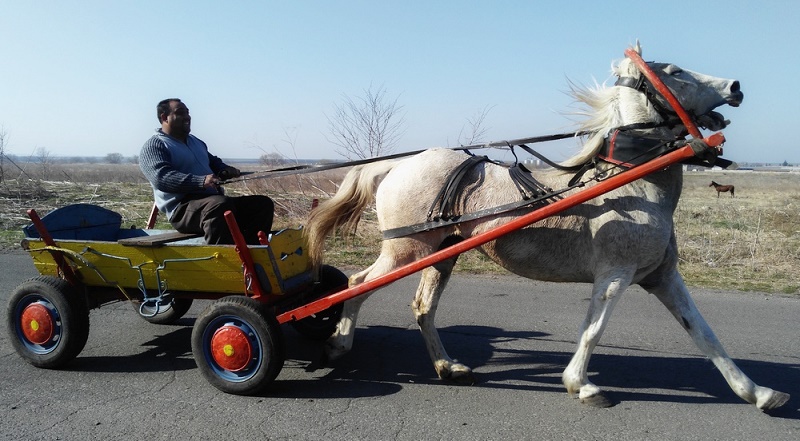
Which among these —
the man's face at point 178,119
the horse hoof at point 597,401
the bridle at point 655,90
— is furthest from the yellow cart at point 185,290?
the bridle at point 655,90

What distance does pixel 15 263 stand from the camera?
8.22m

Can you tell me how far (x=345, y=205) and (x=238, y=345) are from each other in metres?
1.24

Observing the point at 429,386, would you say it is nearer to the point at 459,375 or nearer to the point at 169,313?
the point at 459,375

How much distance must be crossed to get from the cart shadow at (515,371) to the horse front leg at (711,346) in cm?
16

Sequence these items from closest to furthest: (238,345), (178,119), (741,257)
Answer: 1. (238,345)
2. (178,119)
3. (741,257)

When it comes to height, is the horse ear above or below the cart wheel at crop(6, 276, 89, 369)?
above

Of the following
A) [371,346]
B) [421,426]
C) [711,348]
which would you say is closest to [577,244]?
[711,348]

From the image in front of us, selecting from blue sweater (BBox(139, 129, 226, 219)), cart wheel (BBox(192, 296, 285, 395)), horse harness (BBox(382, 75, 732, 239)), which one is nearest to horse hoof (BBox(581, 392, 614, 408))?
horse harness (BBox(382, 75, 732, 239))

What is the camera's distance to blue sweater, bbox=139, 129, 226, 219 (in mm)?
4188

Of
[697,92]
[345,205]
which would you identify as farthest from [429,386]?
[697,92]

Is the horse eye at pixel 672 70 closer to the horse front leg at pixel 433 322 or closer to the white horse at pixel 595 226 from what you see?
the white horse at pixel 595 226

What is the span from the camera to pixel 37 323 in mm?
4156

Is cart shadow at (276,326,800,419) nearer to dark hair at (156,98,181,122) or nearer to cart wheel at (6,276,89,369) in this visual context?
cart wheel at (6,276,89,369)

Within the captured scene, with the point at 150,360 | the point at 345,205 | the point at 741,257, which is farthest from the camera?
the point at 741,257
